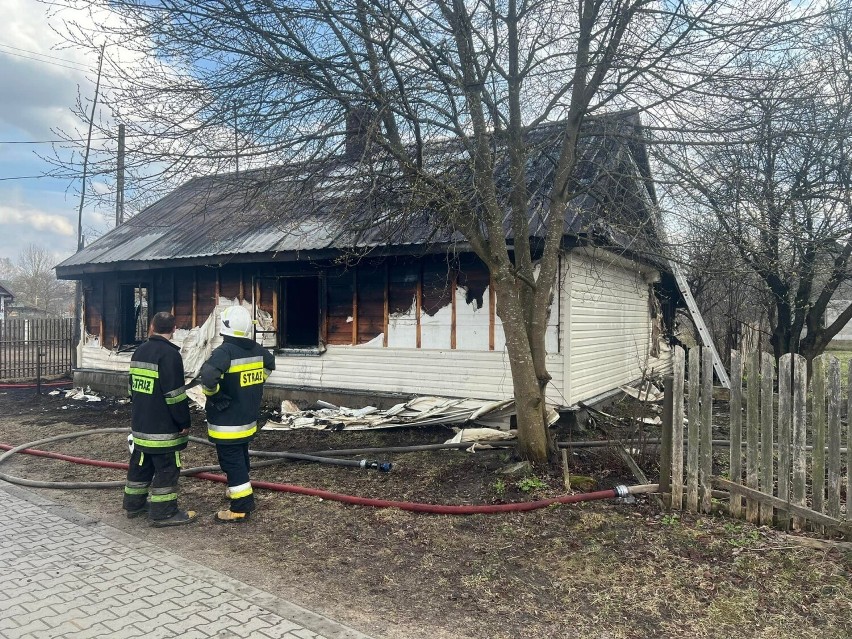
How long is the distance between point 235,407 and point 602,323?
6.90 m

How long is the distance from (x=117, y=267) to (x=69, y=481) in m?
7.08

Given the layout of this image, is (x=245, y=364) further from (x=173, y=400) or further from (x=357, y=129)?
(x=357, y=129)

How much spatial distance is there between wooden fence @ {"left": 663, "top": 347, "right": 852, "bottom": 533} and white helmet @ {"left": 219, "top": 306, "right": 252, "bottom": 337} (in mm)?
3729

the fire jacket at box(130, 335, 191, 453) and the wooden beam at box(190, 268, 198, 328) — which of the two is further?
the wooden beam at box(190, 268, 198, 328)

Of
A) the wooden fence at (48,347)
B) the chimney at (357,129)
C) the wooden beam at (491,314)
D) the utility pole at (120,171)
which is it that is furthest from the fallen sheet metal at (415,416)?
the wooden fence at (48,347)

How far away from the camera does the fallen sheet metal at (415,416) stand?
841 cm

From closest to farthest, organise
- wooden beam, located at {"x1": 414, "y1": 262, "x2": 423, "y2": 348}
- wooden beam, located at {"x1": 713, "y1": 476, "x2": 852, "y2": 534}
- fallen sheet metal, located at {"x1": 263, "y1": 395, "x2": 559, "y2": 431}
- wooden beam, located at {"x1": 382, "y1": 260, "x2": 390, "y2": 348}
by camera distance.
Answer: wooden beam, located at {"x1": 713, "y1": 476, "x2": 852, "y2": 534} < fallen sheet metal, located at {"x1": 263, "y1": 395, "x2": 559, "y2": 431} < wooden beam, located at {"x1": 414, "y1": 262, "x2": 423, "y2": 348} < wooden beam, located at {"x1": 382, "y1": 260, "x2": 390, "y2": 348}

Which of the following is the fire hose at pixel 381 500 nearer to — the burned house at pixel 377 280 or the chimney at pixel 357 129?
the burned house at pixel 377 280

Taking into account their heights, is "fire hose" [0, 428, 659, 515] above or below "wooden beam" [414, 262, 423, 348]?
below

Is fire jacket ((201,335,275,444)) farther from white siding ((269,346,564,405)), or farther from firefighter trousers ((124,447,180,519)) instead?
white siding ((269,346,564,405))

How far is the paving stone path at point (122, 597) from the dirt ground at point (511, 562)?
19 cm

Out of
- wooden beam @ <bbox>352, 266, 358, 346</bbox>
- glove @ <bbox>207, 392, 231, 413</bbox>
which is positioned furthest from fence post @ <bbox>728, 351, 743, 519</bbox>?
wooden beam @ <bbox>352, 266, 358, 346</bbox>

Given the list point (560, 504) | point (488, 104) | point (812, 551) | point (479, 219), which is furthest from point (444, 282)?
point (812, 551)

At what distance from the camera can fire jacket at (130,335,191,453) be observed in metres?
5.06
